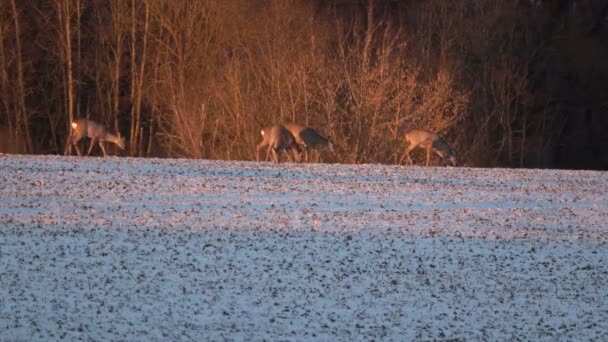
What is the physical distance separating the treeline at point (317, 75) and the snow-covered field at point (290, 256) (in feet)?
39.8

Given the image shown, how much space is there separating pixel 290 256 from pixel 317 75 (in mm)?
20746

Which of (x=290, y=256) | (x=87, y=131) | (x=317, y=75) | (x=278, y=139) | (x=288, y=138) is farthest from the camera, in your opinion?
(x=317, y=75)

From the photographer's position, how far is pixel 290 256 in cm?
1442

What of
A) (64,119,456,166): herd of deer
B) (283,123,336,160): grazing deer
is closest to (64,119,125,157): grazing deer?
(64,119,456,166): herd of deer

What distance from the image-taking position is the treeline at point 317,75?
→ 112 ft

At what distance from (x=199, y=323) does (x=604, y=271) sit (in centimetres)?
668

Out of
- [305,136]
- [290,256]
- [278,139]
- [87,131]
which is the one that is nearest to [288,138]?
[278,139]

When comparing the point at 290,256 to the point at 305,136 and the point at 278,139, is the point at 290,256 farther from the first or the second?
the point at 305,136

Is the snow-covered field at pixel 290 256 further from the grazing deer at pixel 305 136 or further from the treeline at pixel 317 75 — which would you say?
the treeline at pixel 317 75

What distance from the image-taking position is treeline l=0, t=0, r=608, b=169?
1347 inches

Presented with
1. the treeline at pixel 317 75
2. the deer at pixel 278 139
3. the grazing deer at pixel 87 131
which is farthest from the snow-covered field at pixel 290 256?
the treeline at pixel 317 75

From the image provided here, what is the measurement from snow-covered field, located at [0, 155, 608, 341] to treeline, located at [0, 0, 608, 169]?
12.1 m

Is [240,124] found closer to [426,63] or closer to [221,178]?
[426,63]

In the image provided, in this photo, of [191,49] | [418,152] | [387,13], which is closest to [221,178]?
[418,152]
